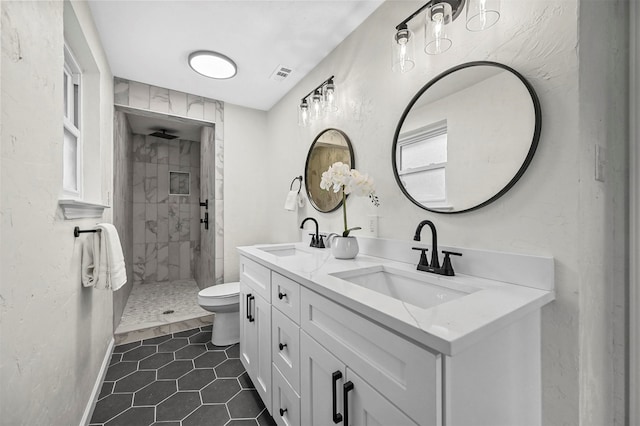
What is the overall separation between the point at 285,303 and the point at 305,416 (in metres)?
0.45

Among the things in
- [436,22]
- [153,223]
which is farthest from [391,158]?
[153,223]

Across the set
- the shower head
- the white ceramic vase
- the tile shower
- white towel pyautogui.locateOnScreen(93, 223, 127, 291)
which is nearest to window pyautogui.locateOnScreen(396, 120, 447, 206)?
the white ceramic vase

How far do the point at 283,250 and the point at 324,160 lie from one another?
0.79 m

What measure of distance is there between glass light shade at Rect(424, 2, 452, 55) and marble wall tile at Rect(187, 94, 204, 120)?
232 centimetres

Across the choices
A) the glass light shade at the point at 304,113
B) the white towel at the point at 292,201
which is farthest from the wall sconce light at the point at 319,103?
the white towel at the point at 292,201

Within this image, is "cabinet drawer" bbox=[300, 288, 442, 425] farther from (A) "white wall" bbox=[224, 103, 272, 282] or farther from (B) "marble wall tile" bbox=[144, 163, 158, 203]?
(B) "marble wall tile" bbox=[144, 163, 158, 203]

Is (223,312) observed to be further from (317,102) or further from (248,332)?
(317,102)

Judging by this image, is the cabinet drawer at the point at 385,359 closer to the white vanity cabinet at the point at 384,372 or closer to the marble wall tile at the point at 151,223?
the white vanity cabinet at the point at 384,372

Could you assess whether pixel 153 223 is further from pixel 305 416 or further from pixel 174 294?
pixel 305 416

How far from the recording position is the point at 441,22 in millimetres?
1113

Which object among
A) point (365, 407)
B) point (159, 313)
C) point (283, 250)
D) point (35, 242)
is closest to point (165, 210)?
point (159, 313)

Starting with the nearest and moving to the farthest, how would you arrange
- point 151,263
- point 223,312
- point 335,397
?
point 335,397, point 223,312, point 151,263

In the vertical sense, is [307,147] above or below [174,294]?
above

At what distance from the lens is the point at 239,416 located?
144cm
